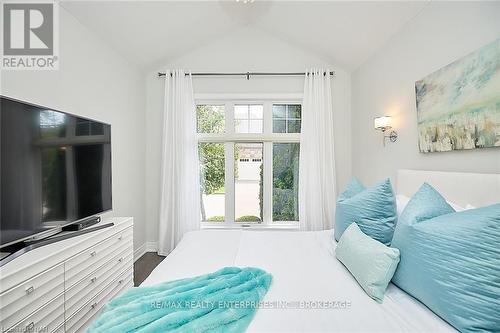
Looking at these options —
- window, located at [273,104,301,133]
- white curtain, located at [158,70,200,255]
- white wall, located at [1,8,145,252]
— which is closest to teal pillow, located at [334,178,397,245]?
window, located at [273,104,301,133]

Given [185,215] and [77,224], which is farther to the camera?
[185,215]

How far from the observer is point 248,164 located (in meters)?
3.40

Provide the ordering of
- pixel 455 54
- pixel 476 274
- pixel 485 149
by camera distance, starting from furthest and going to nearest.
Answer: pixel 455 54
pixel 485 149
pixel 476 274

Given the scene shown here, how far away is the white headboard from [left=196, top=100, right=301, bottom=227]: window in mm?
1756

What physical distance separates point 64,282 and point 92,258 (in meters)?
0.24

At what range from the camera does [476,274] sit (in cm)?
79

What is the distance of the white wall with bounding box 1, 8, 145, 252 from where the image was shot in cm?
174

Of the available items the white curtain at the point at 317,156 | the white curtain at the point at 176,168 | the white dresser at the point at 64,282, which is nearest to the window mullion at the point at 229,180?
the white curtain at the point at 176,168

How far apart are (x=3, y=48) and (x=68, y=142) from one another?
0.74 m

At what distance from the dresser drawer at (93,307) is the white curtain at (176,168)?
1133 millimetres

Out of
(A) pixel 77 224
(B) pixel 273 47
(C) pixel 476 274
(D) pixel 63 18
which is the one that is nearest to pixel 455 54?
(C) pixel 476 274

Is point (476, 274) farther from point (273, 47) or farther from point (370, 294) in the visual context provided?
point (273, 47)

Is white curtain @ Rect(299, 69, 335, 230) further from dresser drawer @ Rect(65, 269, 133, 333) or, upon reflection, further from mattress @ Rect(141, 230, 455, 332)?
dresser drawer @ Rect(65, 269, 133, 333)

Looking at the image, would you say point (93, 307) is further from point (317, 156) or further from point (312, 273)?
point (317, 156)
